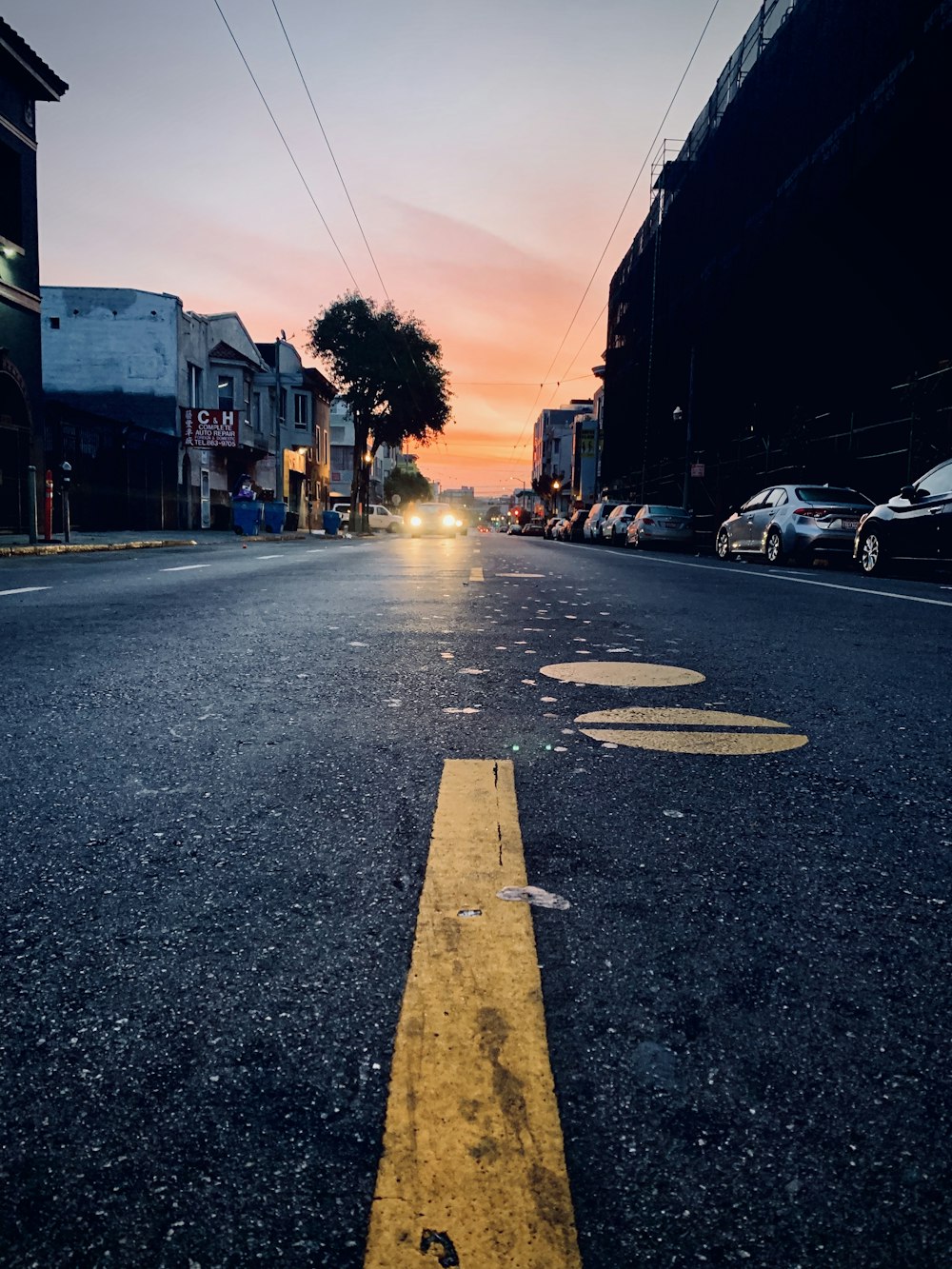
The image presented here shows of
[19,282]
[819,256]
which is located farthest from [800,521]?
[19,282]

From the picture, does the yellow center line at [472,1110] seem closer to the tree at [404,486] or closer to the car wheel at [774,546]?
the car wheel at [774,546]

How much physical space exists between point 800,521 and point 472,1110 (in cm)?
1544

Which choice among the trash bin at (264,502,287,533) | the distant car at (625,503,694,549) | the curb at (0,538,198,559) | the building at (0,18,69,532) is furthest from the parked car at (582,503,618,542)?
the building at (0,18,69,532)

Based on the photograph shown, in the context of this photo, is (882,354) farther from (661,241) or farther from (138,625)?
(661,241)

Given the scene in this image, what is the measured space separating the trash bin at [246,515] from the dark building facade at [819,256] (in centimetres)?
1502

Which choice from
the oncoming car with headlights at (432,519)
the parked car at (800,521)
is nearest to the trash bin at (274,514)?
the oncoming car with headlights at (432,519)

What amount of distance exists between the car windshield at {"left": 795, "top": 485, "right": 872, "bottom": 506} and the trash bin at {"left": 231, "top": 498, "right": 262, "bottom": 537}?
20236 mm

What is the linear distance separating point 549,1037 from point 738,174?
3618 centimetres

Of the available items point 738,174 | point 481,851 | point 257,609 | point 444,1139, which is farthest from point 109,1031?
point 738,174

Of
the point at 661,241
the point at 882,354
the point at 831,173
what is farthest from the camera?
the point at 661,241

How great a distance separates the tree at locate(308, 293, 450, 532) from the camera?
55.9 m

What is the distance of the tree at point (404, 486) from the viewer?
398ft

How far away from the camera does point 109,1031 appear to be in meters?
1.19

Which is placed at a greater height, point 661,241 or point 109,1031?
point 661,241
